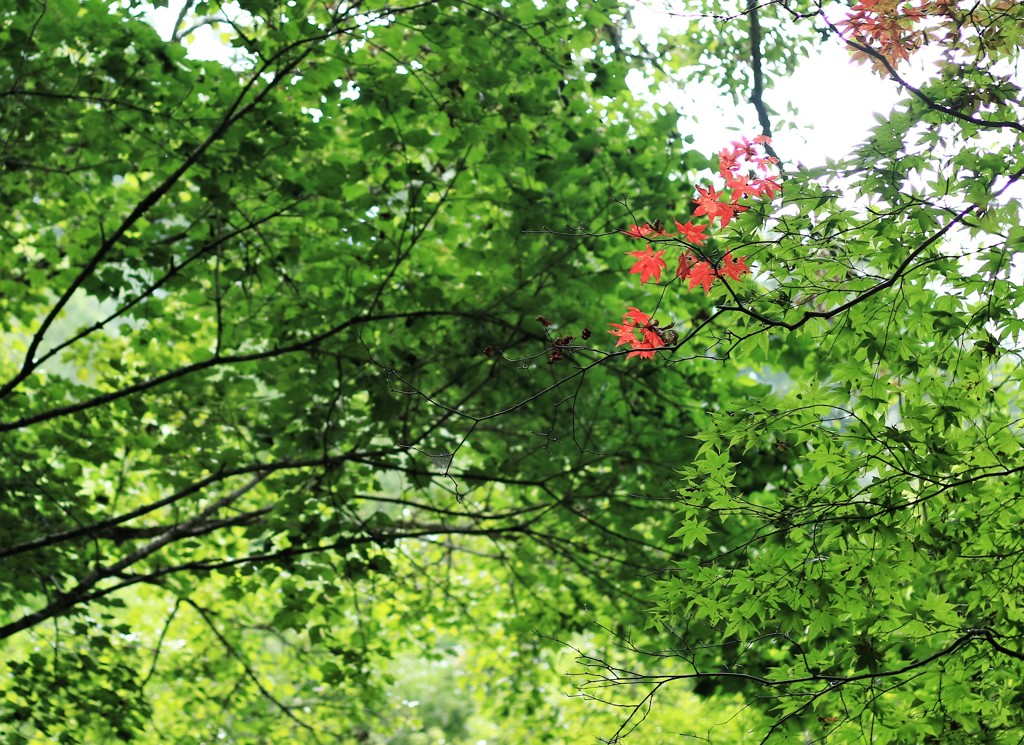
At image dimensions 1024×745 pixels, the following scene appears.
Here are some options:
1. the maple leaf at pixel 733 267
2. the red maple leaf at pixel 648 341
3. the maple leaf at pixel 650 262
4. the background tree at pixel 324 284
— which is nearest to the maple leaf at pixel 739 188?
the maple leaf at pixel 733 267

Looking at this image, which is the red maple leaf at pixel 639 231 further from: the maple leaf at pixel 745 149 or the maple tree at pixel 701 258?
the maple leaf at pixel 745 149

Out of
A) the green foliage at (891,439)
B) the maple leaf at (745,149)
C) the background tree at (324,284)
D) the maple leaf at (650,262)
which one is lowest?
the green foliage at (891,439)

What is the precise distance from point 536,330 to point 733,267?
8.05ft

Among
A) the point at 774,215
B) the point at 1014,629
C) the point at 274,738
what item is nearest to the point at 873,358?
the point at 774,215

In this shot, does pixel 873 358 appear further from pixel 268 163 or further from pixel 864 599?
pixel 268 163

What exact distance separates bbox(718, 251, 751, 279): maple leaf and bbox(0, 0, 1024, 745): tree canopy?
0.07ft

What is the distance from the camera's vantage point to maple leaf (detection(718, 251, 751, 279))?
2.42m

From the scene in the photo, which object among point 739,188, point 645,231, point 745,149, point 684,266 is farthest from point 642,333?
point 745,149

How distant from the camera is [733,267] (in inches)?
95.5

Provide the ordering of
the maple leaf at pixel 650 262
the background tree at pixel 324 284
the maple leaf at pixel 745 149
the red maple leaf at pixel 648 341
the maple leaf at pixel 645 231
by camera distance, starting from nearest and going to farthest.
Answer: the maple leaf at pixel 645 231 → the red maple leaf at pixel 648 341 → the maple leaf at pixel 650 262 → the maple leaf at pixel 745 149 → the background tree at pixel 324 284

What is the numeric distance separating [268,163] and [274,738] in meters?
4.48

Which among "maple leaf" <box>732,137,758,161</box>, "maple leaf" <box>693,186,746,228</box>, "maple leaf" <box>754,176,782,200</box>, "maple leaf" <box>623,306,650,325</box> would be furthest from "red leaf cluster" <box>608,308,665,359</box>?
"maple leaf" <box>732,137,758,161</box>

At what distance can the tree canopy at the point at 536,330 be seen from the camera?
2.46 meters

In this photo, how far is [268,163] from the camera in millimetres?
4676
